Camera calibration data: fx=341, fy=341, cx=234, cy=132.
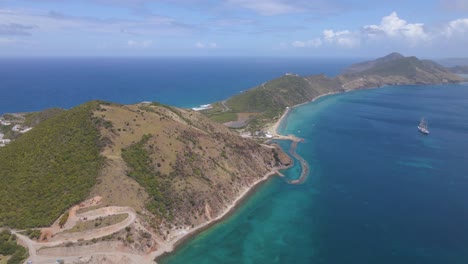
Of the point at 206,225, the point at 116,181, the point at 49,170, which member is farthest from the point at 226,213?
the point at 49,170

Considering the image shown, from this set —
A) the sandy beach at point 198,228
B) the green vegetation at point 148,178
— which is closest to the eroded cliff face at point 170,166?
the green vegetation at point 148,178

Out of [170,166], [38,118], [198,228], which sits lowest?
[198,228]

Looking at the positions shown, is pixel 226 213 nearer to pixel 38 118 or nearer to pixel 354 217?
pixel 354 217

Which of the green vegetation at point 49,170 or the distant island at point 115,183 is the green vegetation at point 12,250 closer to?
the distant island at point 115,183

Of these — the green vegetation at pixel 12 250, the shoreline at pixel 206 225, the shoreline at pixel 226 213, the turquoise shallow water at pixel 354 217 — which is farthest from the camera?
the shoreline at pixel 226 213

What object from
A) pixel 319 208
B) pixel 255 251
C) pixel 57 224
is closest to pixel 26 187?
pixel 57 224

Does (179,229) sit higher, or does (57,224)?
(57,224)

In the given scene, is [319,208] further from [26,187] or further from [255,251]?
[26,187]
